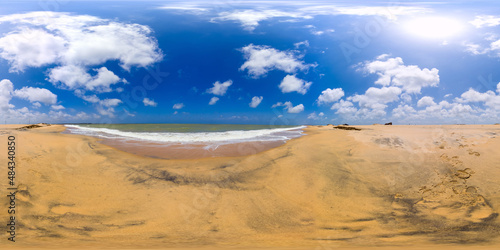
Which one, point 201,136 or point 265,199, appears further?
point 201,136

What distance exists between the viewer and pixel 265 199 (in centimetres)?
630

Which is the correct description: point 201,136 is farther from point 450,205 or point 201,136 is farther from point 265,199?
point 450,205

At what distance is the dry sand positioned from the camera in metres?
5.07

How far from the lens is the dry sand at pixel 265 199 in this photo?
5.07m

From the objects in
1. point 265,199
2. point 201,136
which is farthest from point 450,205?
point 201,136

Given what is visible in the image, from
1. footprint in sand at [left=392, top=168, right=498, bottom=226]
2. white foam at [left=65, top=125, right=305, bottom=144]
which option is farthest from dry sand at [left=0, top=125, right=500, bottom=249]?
white foam at [left=65, top=125, right=305, bottom=144]

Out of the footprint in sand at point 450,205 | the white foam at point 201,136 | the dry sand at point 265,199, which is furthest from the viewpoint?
the white foam at point 201,136

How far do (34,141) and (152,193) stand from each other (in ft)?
21.6

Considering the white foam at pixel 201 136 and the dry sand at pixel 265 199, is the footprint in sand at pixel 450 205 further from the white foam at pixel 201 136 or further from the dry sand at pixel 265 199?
the white foam at pixel 201 136

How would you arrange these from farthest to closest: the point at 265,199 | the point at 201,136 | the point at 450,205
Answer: the point at 201,136, the point at 265,199, the point at 450,205

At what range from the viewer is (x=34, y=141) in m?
9.52

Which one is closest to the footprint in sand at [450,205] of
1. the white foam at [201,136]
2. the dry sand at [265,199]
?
the dry sand at [265,199]

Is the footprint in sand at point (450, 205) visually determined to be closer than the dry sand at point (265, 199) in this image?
No

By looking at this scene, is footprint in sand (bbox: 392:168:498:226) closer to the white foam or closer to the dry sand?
the dry sand
